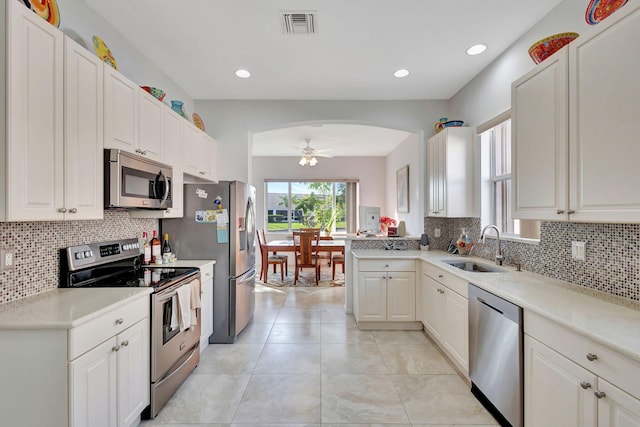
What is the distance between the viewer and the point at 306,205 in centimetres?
735

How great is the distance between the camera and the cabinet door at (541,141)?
1.60 m

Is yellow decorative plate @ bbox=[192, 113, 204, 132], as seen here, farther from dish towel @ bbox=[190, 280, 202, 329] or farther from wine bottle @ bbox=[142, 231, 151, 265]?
dish towel @ bbox=[190, 280, 202, 329]

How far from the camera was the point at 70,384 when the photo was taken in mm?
1300

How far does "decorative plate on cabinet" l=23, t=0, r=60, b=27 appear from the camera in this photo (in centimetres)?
150

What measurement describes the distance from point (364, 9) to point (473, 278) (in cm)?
209

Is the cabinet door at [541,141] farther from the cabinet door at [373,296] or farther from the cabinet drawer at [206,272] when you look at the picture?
the cabinet drawer at [206,272]

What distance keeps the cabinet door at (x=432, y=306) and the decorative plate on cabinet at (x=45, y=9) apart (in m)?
3.32

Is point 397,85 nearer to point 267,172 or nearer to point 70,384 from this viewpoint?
point 70,384

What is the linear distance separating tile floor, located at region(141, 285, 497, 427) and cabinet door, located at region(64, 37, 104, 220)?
144 cm

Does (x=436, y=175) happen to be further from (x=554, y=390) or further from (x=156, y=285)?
(x=156, y=285)

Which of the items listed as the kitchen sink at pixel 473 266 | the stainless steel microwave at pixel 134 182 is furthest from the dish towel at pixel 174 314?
the kitchen sink at pixel 473 266

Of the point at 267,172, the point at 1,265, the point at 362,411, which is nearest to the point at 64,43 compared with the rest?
the point at 1,265


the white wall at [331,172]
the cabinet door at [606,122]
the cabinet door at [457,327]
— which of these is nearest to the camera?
the cabinet door at [606,122]

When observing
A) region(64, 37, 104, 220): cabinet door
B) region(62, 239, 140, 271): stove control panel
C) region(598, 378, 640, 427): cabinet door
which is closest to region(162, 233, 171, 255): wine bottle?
region(62, 239, 140, 271): stove control panel
